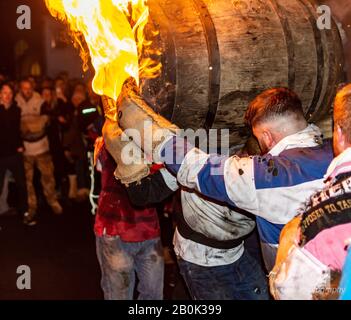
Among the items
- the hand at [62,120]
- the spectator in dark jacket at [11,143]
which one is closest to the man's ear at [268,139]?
the spectator in dark jacket at [11,143]

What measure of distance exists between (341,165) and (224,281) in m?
1.56

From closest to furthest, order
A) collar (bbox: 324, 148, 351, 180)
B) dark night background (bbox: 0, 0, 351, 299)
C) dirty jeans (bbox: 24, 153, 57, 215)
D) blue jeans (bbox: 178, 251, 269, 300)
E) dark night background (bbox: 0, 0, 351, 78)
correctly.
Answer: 1. collar (bbox: 324, 148, 351, 180)
2. blue jeans (bbox: 178, 251, 269, 300)
3. dark night background (bbox: 0, 0, 351, 299)
4. dirty jeans (bbox: 24, 153, 57, 215)
5. dark night background (bbox: 0, 0, 351, 78)

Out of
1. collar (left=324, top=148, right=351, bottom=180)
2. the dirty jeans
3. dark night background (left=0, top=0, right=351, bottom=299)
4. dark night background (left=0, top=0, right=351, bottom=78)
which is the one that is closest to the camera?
collar (left=324, top=148, right=351, bottom=180)

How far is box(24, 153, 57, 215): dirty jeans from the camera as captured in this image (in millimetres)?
7746

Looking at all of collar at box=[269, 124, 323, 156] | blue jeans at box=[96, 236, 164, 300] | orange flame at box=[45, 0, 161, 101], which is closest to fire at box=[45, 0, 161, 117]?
orange flame at box=[45, 0, 161, 101]

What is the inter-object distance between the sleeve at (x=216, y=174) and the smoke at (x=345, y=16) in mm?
2112

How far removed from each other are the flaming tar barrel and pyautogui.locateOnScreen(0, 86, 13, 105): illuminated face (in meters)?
4.99

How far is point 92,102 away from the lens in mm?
7602

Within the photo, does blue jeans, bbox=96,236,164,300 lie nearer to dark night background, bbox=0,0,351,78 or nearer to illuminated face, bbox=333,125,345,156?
illuminated face, bbox=333,125,345,156

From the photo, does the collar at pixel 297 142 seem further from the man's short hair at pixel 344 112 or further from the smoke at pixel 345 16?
the smoke at pixel 345 16

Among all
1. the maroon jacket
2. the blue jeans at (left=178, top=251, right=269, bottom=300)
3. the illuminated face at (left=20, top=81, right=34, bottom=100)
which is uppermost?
the illuminated face at (left=20, top=81, right=34, bottom=100)

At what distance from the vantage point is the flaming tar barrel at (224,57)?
284 centimetres

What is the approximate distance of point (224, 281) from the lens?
328 centimetres
